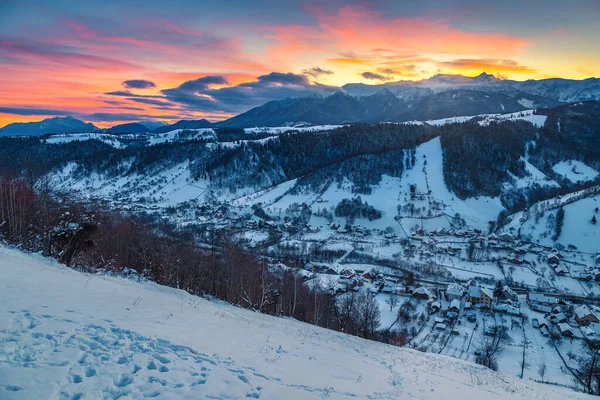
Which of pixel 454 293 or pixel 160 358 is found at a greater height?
pixel 160 358

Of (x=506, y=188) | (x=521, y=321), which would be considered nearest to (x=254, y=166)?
(x=506, y=188)

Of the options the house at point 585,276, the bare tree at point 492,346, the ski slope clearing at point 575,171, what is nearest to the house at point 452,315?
the bare tree at point 492,346

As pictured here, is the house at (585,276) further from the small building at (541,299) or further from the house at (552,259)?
the small building at (541,299)

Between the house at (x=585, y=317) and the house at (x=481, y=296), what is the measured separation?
11.8m

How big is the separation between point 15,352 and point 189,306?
10.9 metres

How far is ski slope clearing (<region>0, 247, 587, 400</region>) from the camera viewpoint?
726cm

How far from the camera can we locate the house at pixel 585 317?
49.7m

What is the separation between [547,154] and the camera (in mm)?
172375

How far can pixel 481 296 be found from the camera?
189 feet

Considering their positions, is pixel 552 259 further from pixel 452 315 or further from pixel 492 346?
pixel 492 346

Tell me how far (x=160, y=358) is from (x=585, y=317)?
6476 cm

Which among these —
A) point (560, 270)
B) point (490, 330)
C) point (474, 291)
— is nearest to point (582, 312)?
point (474, 291)

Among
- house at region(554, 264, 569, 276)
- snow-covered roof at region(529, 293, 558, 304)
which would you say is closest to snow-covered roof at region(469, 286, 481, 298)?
snow-covered roof at region(529, 293, 558, 304)

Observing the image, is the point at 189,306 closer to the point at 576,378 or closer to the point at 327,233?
the point at 576,378
